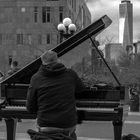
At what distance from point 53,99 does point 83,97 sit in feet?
9.82

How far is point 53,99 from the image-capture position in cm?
532

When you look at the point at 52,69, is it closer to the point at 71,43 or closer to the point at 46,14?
the point at 71,43

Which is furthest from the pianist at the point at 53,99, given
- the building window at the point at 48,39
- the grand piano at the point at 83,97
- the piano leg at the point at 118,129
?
the building window at the point at 48,39

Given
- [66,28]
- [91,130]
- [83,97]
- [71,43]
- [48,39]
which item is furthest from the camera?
[48,39]

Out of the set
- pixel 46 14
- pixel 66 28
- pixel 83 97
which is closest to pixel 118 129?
pixel 83 97

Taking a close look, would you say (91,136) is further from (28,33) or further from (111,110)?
(28,33)

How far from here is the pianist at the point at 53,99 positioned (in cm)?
527

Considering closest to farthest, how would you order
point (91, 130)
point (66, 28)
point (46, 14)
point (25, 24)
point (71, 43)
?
point (71, 43) < point (91, 130) < point (66, 28) < point (46, 14) < point (25, 24)

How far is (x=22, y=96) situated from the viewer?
8.34m

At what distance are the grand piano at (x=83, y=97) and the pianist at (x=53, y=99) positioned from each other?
2387 mm

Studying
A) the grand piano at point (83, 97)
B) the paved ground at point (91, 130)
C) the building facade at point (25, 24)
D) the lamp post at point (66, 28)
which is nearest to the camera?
the grand piano at point (83, 97)

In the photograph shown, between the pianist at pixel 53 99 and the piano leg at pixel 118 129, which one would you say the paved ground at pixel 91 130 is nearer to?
the piano leg at pixel 118 129

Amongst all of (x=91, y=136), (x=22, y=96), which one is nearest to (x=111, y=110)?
(x=22, y=96)

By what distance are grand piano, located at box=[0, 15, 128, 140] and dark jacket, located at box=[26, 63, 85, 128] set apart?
2.40 metres
